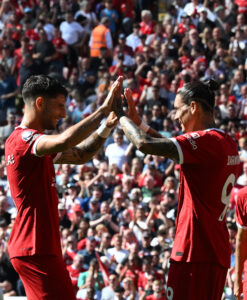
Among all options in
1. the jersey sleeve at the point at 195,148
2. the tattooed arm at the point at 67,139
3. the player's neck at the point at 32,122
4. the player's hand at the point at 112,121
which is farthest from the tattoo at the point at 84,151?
the jersey sleeve at the point at 195,148

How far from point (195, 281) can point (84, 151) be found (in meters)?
1.58

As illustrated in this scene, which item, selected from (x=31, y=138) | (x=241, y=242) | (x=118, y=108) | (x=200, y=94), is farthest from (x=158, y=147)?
(x=241, y=242)

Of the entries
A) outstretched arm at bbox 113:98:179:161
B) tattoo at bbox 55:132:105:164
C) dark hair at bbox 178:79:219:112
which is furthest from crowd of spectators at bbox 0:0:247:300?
outstretched arm at bbox 113:98:179:161

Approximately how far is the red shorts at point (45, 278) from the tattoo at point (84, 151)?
0.97m

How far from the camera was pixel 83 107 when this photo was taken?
15961 millimetres

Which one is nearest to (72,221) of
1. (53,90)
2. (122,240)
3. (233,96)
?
(122,240)

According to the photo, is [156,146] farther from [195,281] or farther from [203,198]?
[195,281]

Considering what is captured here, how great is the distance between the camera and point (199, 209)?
571cm

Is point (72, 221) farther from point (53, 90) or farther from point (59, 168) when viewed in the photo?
point (53, 90)

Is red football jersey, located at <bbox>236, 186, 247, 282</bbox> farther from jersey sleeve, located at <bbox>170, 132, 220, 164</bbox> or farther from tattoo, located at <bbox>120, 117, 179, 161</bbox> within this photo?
tattoo, located at <bbox>120, 117, 179, 161</bbox>

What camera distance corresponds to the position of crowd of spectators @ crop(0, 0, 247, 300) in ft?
38.6

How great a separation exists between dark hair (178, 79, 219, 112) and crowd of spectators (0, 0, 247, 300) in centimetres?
518

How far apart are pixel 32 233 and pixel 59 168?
872 centimetres

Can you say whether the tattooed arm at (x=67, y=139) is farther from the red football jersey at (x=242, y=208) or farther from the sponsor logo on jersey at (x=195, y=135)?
the red football jersey at (x=242, y=208)
